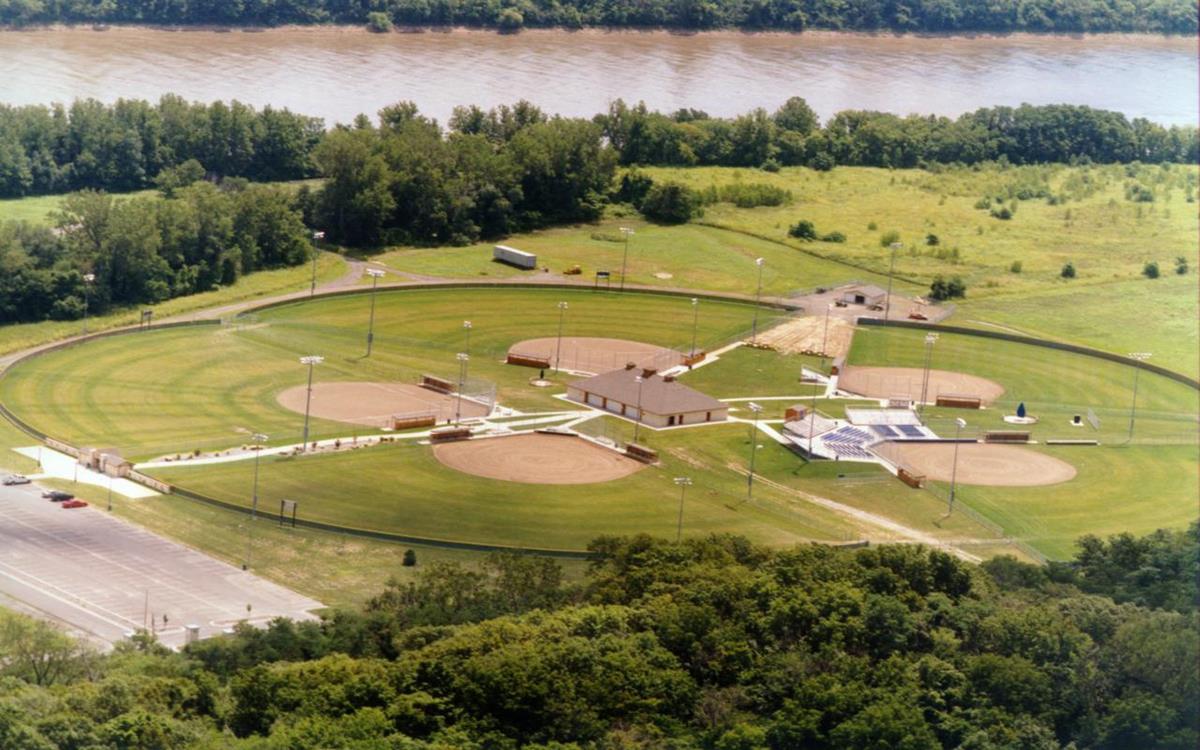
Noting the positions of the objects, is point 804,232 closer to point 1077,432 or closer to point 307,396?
point 1077,432

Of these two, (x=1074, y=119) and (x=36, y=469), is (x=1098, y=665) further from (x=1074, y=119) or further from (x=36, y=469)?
(x=1074, y=119)

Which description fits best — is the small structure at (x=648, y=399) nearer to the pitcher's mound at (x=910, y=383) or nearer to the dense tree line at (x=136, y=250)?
the pitcher's mound at (x=910, y=383)

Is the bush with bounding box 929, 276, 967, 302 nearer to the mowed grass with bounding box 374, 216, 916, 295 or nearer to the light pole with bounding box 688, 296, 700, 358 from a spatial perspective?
the mowed grass with bounding box 374, 216, 916, 295

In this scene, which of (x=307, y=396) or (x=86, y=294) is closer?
(x=307, y=396)

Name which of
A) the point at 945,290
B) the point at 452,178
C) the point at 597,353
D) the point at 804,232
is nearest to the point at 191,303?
the point at 597,353

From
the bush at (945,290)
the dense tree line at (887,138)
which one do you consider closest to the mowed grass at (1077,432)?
the bush at (945,290)

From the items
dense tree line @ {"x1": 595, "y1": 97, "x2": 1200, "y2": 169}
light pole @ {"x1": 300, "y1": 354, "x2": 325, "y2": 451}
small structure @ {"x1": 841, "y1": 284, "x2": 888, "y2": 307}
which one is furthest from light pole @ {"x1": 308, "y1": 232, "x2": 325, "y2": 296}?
dense tree line @ {"x1": 595, "y1": 97, "x2": 1200, "y2": 169}

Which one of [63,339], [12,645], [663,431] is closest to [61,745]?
[12,645]
